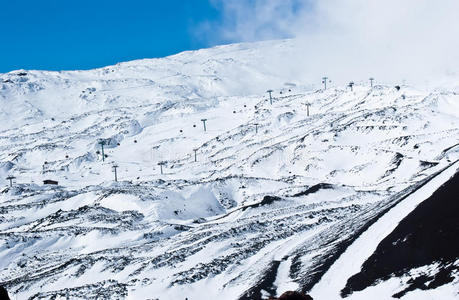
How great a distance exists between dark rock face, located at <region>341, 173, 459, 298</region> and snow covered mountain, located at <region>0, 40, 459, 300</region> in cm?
14

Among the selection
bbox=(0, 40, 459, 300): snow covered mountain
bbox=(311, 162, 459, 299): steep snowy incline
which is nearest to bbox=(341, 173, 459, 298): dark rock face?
bbox=(0, 40, 459, 300): snow covered mountain

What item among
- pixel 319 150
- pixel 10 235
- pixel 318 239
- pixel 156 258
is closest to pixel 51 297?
pixel 156 258

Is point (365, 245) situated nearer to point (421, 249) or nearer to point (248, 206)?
point (421, 249)

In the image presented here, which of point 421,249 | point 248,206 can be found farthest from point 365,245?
point 248,206

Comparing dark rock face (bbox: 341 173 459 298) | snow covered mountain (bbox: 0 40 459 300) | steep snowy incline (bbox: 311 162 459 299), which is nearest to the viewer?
dark rock face (bbox: 341 173 459 298)

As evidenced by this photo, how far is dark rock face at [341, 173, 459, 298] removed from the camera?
83.0 ft

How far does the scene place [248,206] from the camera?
7475 cm

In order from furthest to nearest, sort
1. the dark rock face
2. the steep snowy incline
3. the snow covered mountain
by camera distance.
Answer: the snow covered mountain < the steep snowy incline < the dark rock face

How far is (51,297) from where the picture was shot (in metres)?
41.8

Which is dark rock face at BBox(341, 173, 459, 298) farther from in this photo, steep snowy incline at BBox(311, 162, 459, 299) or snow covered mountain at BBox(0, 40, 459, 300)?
steep snowy incline at BBox(311, 162, 459, 299)

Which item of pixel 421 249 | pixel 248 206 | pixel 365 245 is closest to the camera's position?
pixel 421 249

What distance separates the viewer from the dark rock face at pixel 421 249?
25297 mm

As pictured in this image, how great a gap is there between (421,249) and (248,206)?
46668mm

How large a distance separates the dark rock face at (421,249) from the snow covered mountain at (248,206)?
0.46ft
